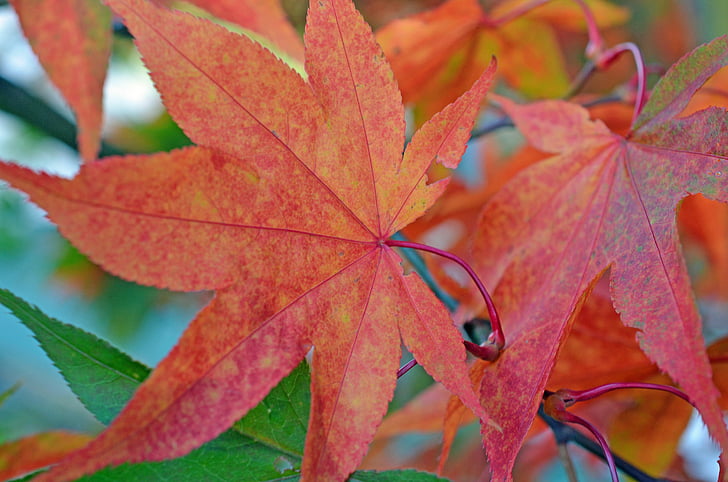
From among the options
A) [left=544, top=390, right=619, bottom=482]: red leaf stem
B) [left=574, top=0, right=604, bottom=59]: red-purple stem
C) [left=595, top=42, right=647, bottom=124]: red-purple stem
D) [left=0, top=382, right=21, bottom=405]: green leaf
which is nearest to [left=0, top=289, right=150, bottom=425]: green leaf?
[left=0, top=382, right=21, bottom=405]: green leaf

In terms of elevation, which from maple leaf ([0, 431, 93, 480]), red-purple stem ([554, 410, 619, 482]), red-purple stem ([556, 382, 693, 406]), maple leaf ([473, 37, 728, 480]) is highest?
maple leaf ([473, 37, 728, 480])

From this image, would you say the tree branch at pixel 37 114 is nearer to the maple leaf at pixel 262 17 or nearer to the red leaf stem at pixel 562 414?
the maple leaf at pixel 262 17

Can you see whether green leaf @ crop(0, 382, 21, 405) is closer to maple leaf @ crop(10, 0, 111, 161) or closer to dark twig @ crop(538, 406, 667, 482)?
maple leaf @ crop(10, 0, 111, 161)

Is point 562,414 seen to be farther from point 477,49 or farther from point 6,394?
point 477,49

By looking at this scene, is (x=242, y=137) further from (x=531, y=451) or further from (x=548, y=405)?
(x=531, y=451)

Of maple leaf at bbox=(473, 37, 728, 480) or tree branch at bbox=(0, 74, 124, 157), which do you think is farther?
tree branch at bbox=(0, 74, 124, 157)

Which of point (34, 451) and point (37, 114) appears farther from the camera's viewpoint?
point (37, 114)

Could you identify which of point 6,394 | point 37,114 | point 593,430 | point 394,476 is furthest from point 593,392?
point 37,114
